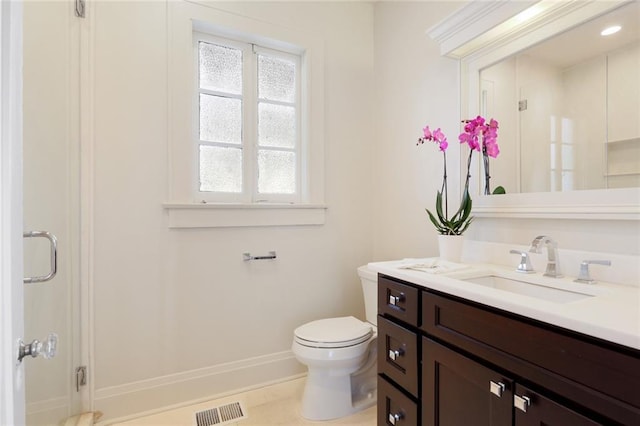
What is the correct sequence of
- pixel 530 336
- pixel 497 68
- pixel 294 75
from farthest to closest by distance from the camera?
pixel 294 75 < pixel 497 68 < pixel 530 336

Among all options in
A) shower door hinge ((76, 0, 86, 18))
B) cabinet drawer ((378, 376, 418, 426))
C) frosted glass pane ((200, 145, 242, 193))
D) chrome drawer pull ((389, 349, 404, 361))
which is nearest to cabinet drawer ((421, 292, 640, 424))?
chrome drawer pull ((389, 349, 404, 361))

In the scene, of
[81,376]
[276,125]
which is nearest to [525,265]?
[276,125]

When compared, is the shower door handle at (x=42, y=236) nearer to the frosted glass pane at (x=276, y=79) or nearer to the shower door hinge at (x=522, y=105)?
the frosted glass pane at (x=276, y=79)

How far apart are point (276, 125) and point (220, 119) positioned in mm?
355

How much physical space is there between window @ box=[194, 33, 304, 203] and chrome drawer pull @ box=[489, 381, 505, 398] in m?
1.54

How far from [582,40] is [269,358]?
2.16 metres

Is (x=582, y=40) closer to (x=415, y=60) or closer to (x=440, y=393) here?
(x=415, y=60)

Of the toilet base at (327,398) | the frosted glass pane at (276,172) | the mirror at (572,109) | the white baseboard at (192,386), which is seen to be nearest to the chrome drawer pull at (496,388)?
the mirror at (572,109)

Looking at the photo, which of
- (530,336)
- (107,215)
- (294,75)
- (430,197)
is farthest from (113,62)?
(530,336)

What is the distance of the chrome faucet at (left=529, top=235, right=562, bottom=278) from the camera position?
1.13 metres

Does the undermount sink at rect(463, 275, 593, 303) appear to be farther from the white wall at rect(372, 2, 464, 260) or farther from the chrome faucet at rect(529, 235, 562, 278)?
the white wall at rect(372, 2, 464, 260)

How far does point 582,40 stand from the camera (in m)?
1.18

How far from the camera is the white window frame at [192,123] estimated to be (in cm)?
175

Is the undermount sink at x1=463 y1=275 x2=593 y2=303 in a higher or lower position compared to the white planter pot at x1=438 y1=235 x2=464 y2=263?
lower
